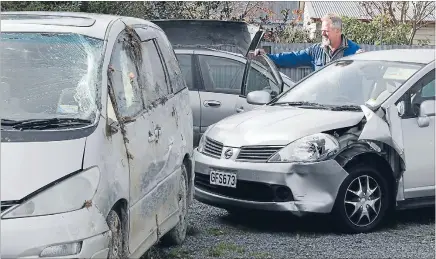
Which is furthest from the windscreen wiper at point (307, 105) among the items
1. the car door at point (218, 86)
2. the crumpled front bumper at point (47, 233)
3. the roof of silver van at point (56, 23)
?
the crumpled front bumper at point (47, 233)

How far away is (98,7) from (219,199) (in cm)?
1039

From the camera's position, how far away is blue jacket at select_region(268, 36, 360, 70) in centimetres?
973

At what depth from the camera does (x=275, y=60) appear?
10.4 metres

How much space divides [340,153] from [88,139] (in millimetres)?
3103

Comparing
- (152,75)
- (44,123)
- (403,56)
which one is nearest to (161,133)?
(152,75)

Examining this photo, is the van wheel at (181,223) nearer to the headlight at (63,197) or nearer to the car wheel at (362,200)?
the car wheel at (362,200)

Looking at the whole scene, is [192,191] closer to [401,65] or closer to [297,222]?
[297,222]

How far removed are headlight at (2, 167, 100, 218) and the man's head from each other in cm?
560

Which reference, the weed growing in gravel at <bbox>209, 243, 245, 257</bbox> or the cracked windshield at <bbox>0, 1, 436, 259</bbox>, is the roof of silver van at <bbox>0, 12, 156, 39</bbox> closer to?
the cracked windshield at <bbox>0, 1, 436, 259</bbox>

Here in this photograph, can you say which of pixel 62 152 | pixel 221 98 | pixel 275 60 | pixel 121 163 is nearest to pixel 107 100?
pixel 121 163

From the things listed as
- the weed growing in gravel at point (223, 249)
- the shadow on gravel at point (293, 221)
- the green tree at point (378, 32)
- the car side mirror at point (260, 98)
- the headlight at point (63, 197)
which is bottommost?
the green tree at point (378, 32)

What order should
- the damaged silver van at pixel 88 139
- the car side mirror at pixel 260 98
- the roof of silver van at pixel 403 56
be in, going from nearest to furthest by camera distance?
the damaged silver van at pixel 88 139 → the roof of silver van at pixel 403 56 → the car side mirror at pixel 260 98

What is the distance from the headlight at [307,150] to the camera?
699 centimetres

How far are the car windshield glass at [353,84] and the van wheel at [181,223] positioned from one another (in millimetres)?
1888
